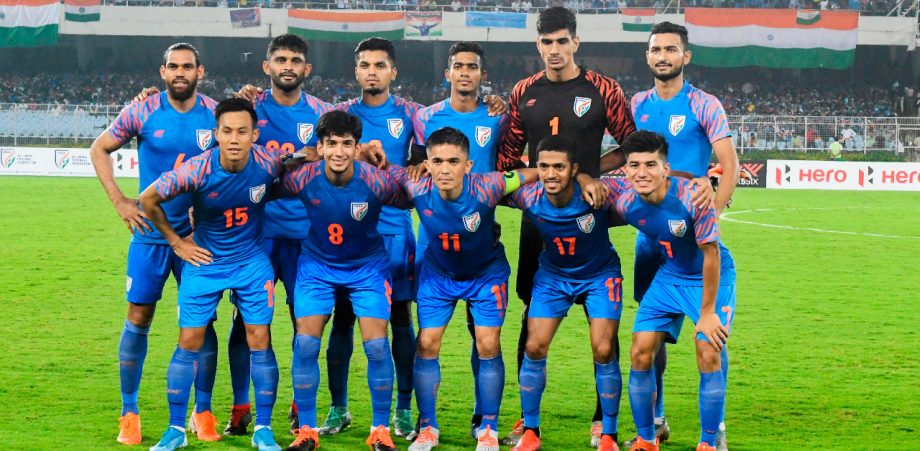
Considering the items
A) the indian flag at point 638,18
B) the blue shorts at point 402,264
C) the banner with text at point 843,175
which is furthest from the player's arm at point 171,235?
the indian flag at point 638,18

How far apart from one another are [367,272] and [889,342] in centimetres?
606

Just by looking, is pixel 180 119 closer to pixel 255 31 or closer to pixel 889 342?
pixel 889 342

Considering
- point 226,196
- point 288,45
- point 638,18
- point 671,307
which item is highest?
point 638,18

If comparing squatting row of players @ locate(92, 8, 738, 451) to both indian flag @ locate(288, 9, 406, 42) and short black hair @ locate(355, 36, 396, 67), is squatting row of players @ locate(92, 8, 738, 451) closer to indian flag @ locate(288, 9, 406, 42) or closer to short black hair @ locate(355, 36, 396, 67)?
short black hair @ locate(355, 36, 396, 67)

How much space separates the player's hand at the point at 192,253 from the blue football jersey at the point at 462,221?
1.23 m

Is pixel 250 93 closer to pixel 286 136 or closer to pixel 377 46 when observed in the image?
pixel 286 136

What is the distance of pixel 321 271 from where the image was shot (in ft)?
22.5

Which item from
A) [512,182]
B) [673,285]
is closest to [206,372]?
[512,182]

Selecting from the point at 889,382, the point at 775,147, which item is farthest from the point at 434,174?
the point at 775,147

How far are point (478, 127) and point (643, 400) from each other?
80.9 inches

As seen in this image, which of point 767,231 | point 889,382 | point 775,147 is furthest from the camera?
point 775,147

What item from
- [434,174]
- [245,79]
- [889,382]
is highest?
[245,79]

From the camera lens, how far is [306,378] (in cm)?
664

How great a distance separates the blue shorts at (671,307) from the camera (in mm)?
6508
